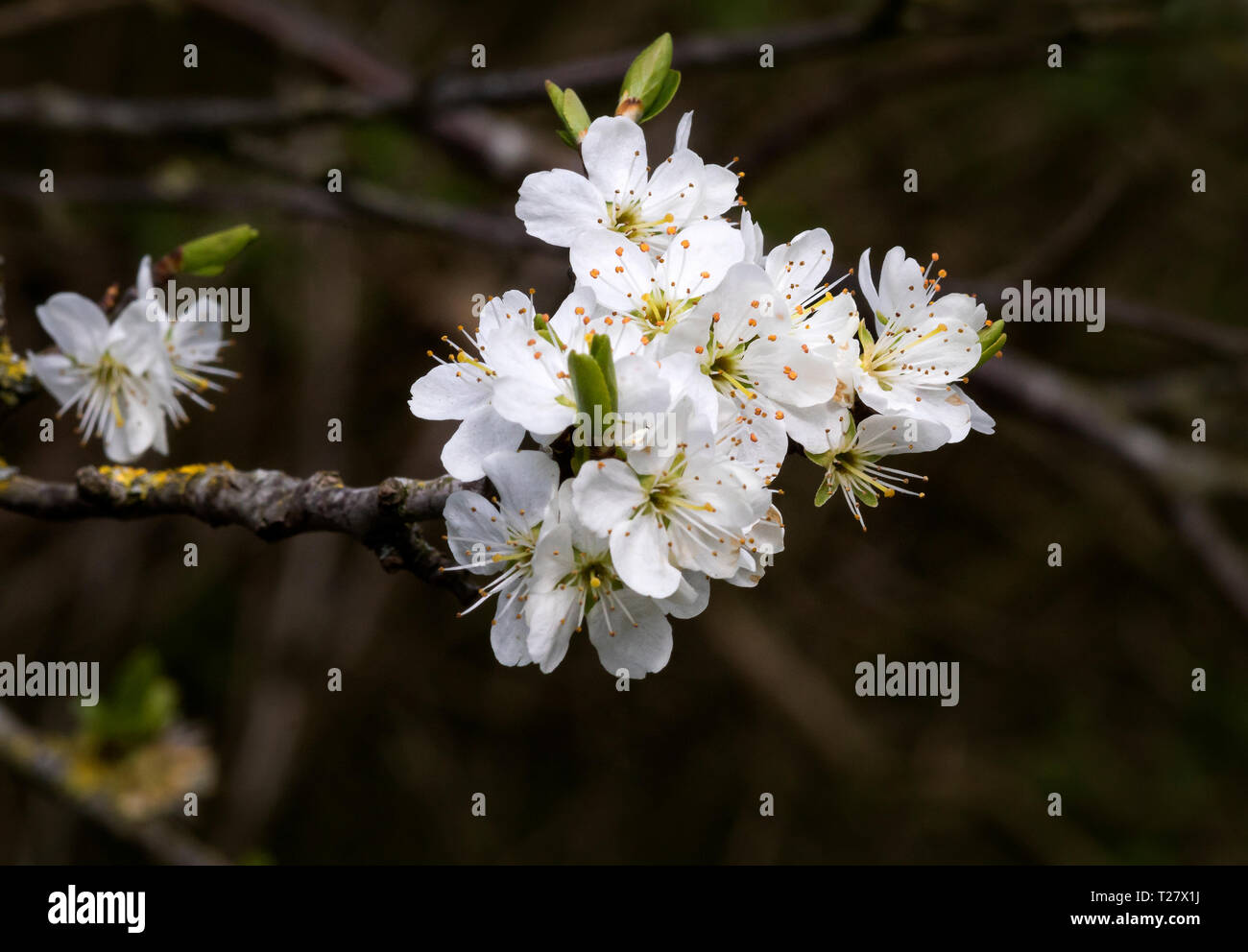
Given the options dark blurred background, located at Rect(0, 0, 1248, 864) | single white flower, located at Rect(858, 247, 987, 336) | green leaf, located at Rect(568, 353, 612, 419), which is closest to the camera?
green leaf, located at Rect(568, 353, 612, 419)

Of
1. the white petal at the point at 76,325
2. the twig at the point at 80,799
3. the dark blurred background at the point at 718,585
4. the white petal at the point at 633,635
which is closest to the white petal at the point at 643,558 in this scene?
the white petal at the point at 633,635

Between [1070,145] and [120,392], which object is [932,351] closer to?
[120,392]

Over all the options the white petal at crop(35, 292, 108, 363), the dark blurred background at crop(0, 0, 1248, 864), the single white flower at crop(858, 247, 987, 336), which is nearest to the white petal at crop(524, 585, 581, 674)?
the single white flower at crop(858, 247, 987, 336)

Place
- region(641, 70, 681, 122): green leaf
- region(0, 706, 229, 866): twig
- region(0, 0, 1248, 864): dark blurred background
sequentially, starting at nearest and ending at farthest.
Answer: region(641, 70, 681, 122): green leaf → region(0, 706, 229, 866): twig → region(0, 0, 1248, 864): dark blurred background

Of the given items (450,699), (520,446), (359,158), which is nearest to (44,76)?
(359,158)

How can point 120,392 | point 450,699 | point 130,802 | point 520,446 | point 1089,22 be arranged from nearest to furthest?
1. point 520,446
2. point 120,392
3. point 130,802
4. point 1089,22
5. point 450,699

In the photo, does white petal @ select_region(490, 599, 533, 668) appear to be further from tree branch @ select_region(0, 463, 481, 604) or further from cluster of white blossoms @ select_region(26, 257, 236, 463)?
cluster of white blossoms @ select_region(26, 257, 236, 463)
